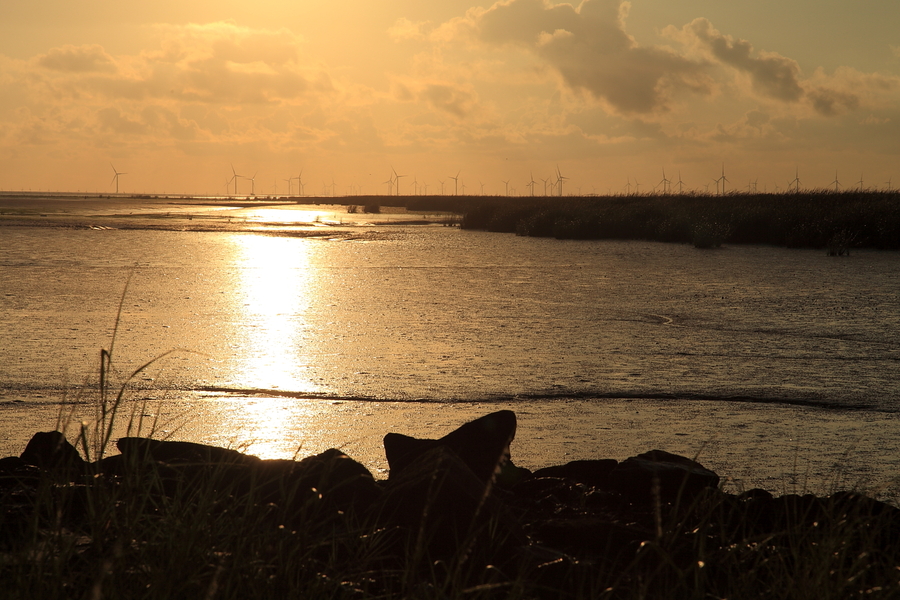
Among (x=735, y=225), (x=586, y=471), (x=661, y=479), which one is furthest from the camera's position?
(x=735, y=225)

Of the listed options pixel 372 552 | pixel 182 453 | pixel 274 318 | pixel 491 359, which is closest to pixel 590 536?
pixel 372 552

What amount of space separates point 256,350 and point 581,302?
5.27 metres

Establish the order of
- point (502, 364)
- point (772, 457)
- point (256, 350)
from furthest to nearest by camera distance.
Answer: point (256, 350) < point (502, 364) < point (772, 457)

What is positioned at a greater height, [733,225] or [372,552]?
[733,225]

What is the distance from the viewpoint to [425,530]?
11.1 ft

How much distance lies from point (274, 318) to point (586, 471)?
256 inches

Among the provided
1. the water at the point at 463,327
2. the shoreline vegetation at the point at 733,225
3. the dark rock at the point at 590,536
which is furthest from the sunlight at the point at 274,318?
the shoreline vegetation at the point at 733,225

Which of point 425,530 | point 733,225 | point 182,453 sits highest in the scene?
point 733,225

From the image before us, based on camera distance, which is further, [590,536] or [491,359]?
[491,359]

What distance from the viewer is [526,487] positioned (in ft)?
13.9

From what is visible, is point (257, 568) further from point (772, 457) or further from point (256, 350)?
point (256, 350)

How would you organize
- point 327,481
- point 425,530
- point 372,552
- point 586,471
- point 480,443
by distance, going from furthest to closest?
point 586,471
point 480,443
point 327,481
point 425,530
point 372,552

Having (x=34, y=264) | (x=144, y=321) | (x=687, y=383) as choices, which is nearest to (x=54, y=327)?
(x=144, y=321)

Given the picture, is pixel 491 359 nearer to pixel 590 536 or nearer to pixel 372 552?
pixel 590 536
